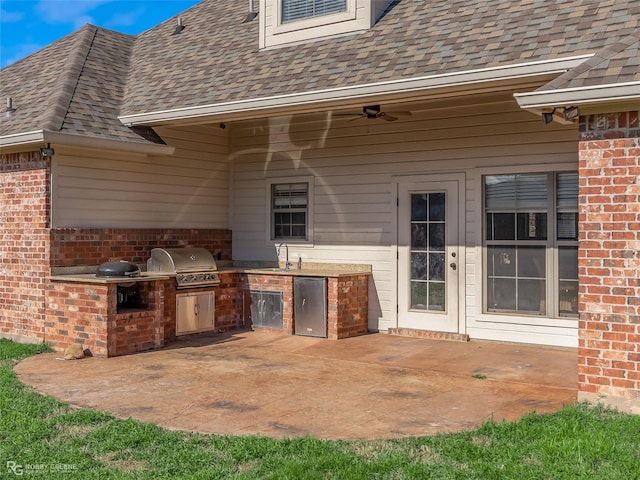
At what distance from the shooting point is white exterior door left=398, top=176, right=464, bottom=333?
9227mm

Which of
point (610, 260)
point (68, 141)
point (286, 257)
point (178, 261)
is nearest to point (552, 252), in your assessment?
point (610, 260)

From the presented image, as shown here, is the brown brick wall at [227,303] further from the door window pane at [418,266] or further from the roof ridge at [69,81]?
the roof ridge at [69,81]

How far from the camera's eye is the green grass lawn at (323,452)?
161 inches

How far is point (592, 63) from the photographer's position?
590 centimetres

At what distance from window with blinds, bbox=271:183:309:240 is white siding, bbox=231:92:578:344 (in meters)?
0.18

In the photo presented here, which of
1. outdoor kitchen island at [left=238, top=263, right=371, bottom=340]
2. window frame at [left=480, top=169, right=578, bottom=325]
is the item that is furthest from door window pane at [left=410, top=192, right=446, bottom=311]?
window frame at [left=480, top=169, right=578, bottom=325]

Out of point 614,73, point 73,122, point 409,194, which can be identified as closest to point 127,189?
point 73,122

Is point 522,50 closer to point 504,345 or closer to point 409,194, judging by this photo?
point 409,194

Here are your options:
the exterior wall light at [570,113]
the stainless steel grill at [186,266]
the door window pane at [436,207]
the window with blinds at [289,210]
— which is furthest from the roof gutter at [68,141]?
the exterior wall light at [570,113]

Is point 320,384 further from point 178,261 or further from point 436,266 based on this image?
point 178,261

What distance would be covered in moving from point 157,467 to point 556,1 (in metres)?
7.06

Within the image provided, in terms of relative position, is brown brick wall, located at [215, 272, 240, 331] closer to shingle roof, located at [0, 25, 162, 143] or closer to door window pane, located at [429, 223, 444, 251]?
shingle roof, located at [0, 25, 162, 143]

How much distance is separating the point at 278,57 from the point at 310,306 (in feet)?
12.3

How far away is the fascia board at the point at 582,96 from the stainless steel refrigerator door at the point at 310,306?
14.7ft
